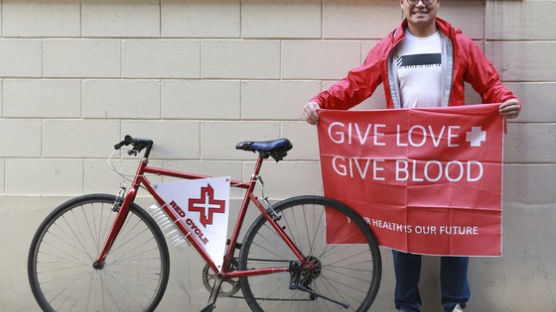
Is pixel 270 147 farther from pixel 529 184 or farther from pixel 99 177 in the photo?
pixel 529 184

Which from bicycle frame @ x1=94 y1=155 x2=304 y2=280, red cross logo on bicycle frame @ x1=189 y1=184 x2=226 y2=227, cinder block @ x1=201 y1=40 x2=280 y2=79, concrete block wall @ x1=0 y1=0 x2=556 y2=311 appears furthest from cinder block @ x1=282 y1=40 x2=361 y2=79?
red cross logo on bicycle frame @ x1=189 y1=184 x2=226 y2=227

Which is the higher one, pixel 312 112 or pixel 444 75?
pixel 444 75

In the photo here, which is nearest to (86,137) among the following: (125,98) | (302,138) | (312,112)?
(125,98)

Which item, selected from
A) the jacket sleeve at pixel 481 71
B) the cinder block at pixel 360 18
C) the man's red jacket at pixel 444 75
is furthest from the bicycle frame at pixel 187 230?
the jacket sleeve at pixel 481 71

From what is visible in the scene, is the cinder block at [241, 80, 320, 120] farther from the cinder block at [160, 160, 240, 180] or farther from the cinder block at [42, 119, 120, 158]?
the cinder block at [42, 119, 120, 158]

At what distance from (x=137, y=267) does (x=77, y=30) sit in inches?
72.5

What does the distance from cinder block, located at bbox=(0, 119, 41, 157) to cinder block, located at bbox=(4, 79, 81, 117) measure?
68 millimetres

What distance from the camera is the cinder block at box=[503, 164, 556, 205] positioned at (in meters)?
3.85

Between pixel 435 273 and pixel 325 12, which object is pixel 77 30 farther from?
pixel 435 273

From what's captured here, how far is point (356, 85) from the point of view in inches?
140

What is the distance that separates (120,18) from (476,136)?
2.67 meters

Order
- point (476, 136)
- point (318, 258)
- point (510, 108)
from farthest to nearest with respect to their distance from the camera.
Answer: point (318, 258) < point (476, 136) < point (510, 108)

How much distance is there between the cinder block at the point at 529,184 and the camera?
12.6 feet

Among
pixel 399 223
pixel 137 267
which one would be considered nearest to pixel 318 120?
pixel 399 223
